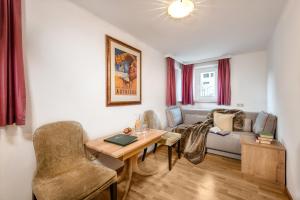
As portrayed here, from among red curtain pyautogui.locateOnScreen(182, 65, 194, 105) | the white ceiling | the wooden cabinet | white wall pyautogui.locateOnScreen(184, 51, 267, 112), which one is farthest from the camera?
red curtain pyautogui.locateOnScreen(182, 65, 194, 105)

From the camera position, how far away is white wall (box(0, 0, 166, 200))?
1.29m

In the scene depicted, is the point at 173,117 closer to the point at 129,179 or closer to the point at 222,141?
the point at 222,141

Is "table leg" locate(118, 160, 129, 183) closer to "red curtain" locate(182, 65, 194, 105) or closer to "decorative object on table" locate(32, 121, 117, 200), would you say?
"decorative object on table" locate(32, 121, 117, 200)

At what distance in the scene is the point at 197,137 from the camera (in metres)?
2.91

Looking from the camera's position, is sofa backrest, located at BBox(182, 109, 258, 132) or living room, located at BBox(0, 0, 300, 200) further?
sofa backrest, located at BBox(182, 109, 258, 132)

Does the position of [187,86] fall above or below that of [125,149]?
above

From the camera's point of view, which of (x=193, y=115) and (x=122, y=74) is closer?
(x=122, y=74)

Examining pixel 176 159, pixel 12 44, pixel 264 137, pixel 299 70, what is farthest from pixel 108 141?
pixel 264 137

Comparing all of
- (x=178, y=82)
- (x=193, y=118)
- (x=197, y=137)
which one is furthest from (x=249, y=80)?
(x=197, y=137)

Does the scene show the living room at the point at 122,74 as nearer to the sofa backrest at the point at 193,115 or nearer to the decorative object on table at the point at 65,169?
the decorative object on table at the point at 65,169

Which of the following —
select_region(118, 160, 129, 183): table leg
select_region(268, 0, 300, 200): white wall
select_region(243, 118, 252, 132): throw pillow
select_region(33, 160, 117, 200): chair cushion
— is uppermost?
select_region(268, 0, 300, 200): white wall

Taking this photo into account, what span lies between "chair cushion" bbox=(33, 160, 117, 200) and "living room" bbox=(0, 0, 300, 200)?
0.02 meters

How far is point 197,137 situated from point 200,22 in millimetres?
2128

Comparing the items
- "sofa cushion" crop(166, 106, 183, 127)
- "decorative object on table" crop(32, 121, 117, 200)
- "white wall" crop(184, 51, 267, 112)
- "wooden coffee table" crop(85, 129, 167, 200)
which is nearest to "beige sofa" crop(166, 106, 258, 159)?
"sofa cushion" crop(166, 106, 183, 127)
